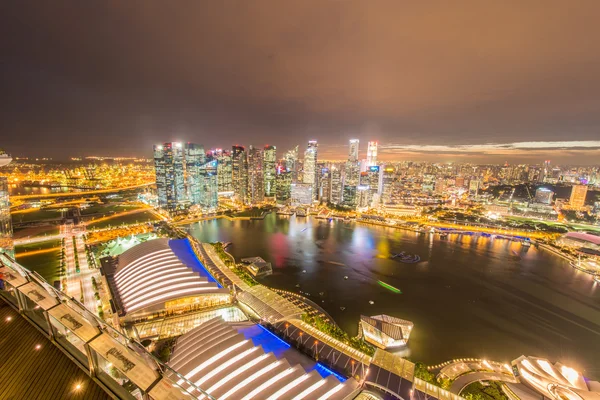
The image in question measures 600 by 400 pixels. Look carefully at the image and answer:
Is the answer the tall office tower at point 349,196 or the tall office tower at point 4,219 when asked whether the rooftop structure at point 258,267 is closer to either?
the tall office tower at point 4,219

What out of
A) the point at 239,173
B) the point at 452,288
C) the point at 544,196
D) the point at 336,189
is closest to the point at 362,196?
the point at 336,189

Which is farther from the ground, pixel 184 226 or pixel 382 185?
pixel 382 185

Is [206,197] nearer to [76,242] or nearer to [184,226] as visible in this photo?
[184,226]

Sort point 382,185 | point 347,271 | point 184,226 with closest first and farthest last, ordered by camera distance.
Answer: point 347,271
point 184,226
point 382,185

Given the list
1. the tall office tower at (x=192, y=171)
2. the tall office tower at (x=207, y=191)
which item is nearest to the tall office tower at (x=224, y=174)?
the tall office tower at (x=192, y=171)

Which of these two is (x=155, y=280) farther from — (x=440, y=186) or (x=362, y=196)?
(x=440, y=186)

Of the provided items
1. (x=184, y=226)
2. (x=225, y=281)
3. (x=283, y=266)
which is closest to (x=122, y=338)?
(x=225, y=281)
